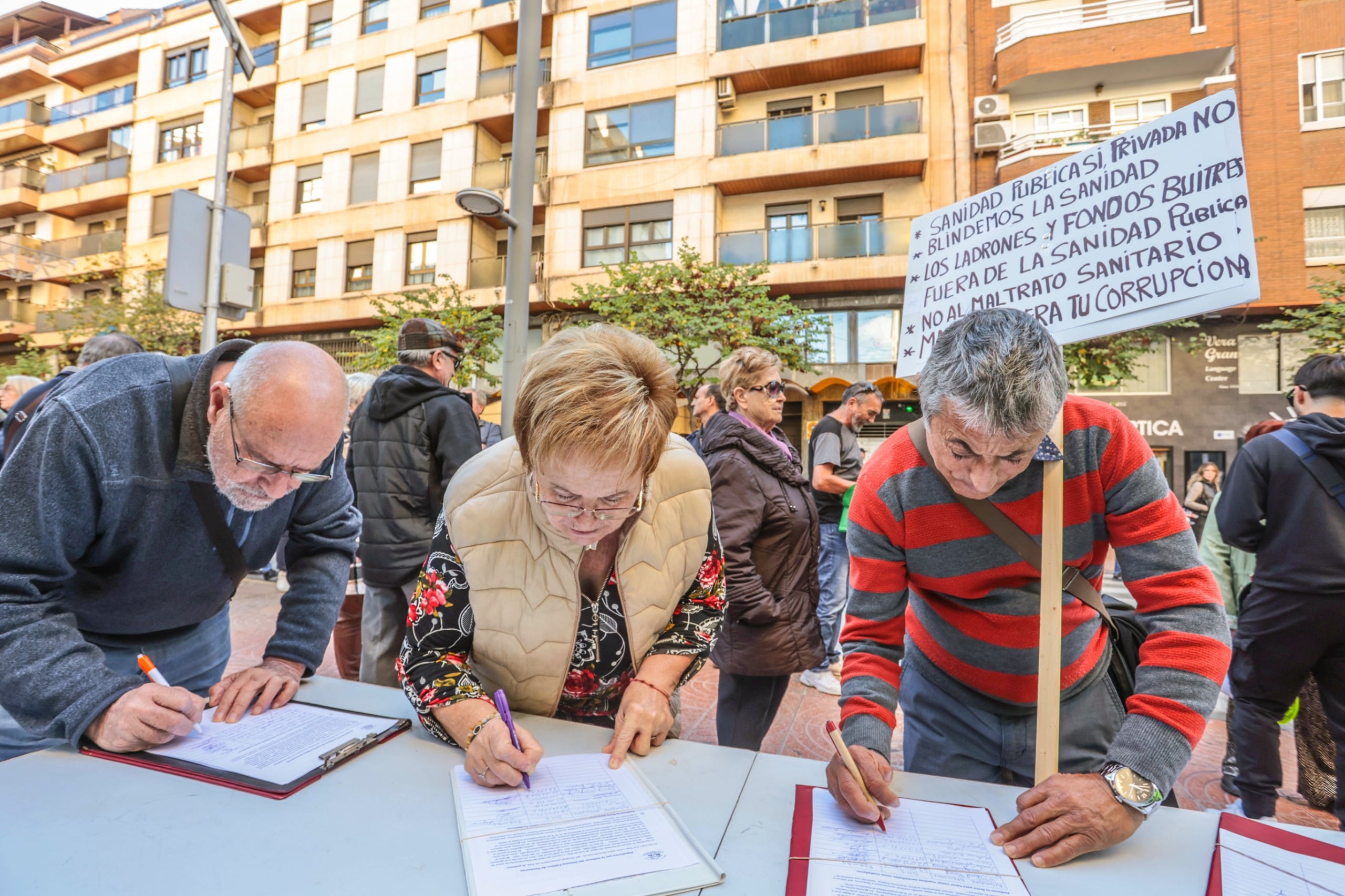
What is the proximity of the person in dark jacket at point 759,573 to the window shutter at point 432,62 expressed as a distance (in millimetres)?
18806

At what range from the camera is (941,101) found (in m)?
14.1

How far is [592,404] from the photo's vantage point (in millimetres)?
1219

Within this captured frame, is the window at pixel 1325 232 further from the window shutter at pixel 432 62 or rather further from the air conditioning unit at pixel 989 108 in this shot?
the window shutter at pixel 432 62

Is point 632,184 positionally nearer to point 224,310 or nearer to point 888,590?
point 224,310

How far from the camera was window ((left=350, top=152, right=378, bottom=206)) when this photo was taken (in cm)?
1777

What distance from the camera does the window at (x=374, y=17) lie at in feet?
60.1

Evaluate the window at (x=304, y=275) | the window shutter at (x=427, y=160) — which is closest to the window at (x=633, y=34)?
the window shutter at (x=427, y=160)

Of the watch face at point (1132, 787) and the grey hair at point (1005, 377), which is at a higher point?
the grey hair at point (1005, 377)

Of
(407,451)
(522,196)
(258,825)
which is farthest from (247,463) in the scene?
(522,196)

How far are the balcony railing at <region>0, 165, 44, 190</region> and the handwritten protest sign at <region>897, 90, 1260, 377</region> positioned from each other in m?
32.8

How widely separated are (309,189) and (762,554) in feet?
67.5

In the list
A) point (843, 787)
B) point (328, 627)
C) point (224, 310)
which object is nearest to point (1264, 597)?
point (843, 787)

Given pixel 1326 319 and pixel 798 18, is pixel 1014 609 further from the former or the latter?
pixel 798 18

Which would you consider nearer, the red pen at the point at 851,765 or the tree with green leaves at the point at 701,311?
the red pen at the point at 851,765
